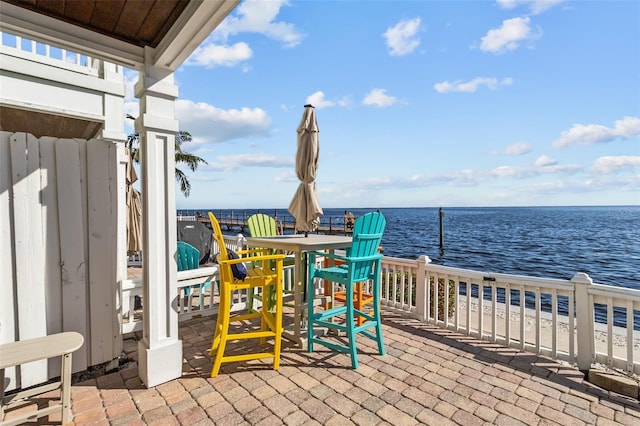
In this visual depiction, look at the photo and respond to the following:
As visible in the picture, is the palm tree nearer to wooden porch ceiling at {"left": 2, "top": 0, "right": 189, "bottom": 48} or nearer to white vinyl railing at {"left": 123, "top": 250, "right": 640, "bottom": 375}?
white vinyl railing at {"left": 123, "top": 250, "right": 640, "bottom": 375}

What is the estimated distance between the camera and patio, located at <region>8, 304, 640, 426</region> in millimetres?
1979

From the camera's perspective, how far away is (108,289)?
257cm

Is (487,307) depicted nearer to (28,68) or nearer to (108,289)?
(108,289)

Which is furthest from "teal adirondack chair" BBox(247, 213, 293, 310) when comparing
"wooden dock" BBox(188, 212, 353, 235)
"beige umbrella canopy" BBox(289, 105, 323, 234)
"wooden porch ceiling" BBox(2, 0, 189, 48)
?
"wooden dock" BBox(188, 212, 353, 235)

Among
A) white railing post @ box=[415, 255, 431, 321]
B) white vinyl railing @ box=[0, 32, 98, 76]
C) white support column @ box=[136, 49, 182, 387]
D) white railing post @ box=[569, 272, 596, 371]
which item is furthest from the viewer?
white railing post @ box=[415, 255, 431, 321]

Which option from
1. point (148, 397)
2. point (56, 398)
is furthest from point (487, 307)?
point (56, 398)

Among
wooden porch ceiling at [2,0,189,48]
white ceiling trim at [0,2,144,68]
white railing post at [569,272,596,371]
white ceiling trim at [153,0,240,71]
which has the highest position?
wooden porch ceiling at [2,0,189,48]

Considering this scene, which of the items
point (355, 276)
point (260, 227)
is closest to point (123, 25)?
point (260, 227)

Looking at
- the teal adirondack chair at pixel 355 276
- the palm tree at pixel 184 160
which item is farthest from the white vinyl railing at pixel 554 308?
the palm tree at pixel 184 160

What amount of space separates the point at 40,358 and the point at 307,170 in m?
2.88

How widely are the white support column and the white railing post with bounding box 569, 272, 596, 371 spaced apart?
11.4 ft

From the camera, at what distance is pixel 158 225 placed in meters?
2.43

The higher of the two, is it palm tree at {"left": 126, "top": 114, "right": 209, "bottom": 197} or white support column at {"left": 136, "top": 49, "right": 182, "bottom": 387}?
palm tree at {"left": 126, "top": 114, "right": 209, "bottom": 197}

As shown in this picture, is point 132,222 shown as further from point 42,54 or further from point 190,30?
point 190,30
